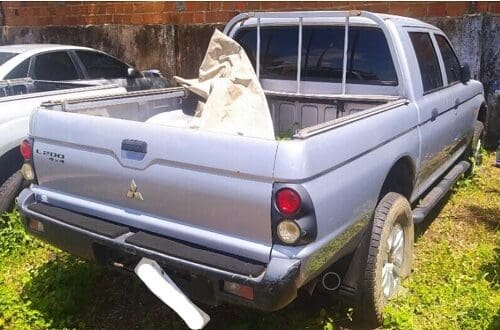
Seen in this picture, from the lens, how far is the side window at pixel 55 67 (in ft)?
19.2

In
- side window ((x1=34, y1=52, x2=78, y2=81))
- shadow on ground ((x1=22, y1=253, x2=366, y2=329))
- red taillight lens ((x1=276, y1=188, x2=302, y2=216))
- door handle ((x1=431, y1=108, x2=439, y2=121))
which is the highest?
side window ((x1=34, y1=52, x2=78, y2=81))

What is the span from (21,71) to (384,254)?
4385 millimetres

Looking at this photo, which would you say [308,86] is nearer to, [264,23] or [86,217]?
[264,23]

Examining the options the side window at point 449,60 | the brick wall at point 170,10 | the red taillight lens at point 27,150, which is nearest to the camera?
the red taillight lens at point 27,150

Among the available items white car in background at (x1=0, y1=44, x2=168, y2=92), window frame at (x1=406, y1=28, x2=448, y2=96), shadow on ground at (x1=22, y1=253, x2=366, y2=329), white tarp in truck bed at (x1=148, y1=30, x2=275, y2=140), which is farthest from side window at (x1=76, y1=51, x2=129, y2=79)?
window frame at (x1=406, y1=28, x2=448, y2=96)

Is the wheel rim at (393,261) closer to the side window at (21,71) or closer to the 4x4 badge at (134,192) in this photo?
the 4x4 badge at (134,192)

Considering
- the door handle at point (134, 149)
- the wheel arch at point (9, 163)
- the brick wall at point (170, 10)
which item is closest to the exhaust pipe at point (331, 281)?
the door handle at point (134, 149)

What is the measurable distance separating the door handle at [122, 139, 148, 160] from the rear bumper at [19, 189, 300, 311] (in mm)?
402

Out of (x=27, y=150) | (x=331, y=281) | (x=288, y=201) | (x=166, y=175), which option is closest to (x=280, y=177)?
(x=288, y=201)

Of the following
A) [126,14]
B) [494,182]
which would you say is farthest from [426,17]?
[126,14]

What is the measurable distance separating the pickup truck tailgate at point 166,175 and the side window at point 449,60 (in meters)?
3.07

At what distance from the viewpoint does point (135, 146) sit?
8.82ft

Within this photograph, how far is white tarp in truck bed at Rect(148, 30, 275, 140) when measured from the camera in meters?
3.36

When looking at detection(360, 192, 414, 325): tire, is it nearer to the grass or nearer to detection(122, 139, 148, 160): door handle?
the grass
